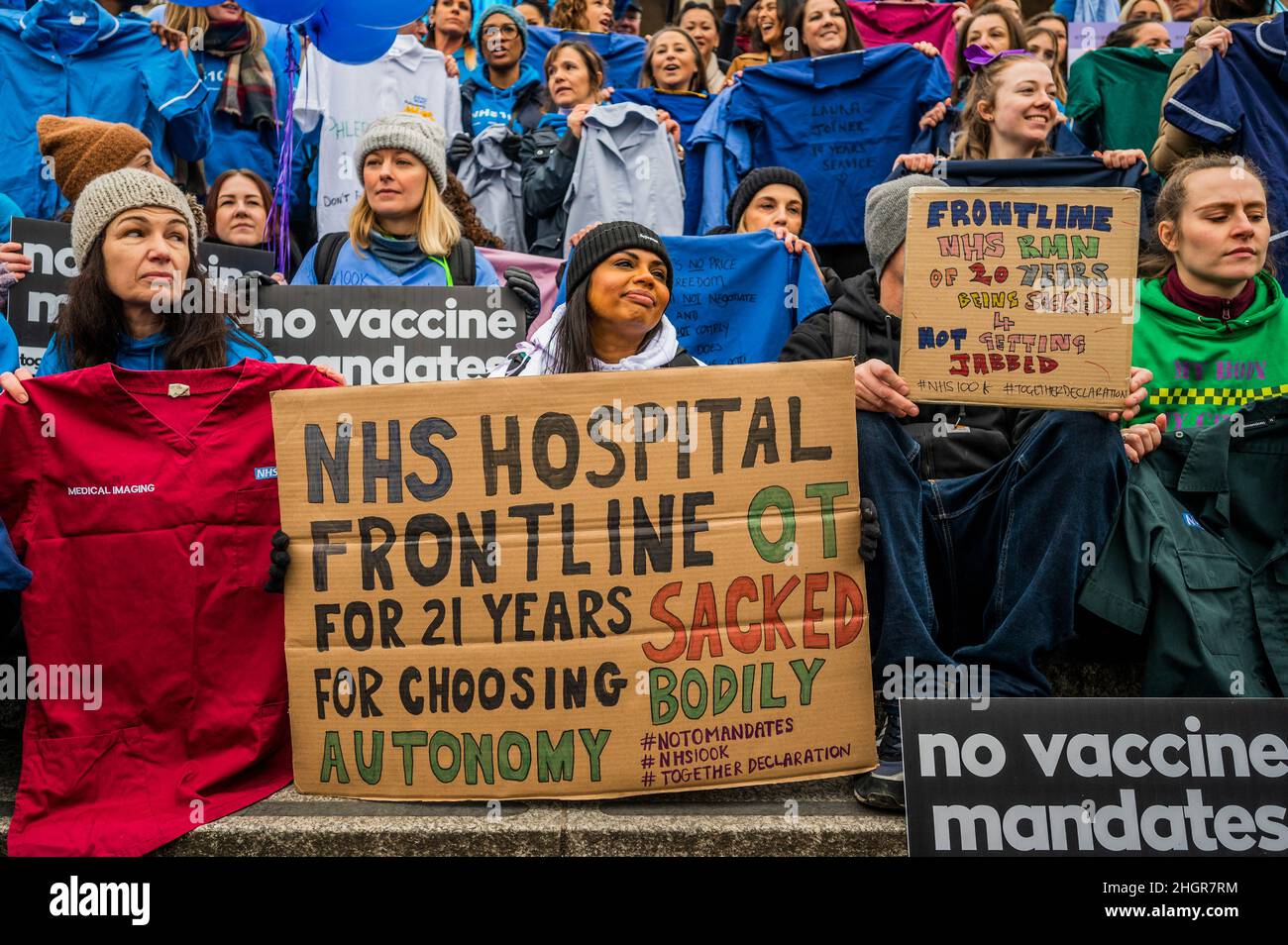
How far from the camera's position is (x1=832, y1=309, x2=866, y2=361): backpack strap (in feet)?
13.2

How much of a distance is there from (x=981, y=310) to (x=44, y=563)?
2672 millimetres

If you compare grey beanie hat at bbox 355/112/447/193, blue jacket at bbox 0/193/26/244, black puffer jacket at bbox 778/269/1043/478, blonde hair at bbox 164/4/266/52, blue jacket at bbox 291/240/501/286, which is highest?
blonde hair at bbox 164/4/266/52

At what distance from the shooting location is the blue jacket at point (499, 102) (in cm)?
771

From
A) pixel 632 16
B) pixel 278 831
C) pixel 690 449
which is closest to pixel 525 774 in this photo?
pixel 278 831

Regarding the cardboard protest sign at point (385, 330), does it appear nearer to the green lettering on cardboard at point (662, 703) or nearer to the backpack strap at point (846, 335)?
the backpack strap at point (846, 335)

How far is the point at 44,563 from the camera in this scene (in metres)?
3.39

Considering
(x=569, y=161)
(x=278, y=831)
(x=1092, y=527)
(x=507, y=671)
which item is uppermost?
(x=569, y=161)

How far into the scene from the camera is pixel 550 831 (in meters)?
3.07

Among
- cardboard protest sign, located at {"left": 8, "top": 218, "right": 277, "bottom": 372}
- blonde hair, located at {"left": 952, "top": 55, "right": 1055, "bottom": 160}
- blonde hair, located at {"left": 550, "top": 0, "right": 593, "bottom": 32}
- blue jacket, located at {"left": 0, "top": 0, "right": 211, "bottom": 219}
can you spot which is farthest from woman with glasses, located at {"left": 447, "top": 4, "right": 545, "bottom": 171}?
cardboard protest sign, located at {"left": 8, "top": 218, "right": 277, "bottom": 372}

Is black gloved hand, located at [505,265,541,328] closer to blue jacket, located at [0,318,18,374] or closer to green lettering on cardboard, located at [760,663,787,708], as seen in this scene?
blue jacket, located at [0,318,18,374]

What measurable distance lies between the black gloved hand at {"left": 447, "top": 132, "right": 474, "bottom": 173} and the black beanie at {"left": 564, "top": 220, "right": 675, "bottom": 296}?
11.2 feet

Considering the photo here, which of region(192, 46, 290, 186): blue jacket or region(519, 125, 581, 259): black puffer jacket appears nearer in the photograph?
region(519, 125, 581, 259): black puffer jacket

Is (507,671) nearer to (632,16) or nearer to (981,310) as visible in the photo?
(981,310)

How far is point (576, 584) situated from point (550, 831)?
626 millimetres
